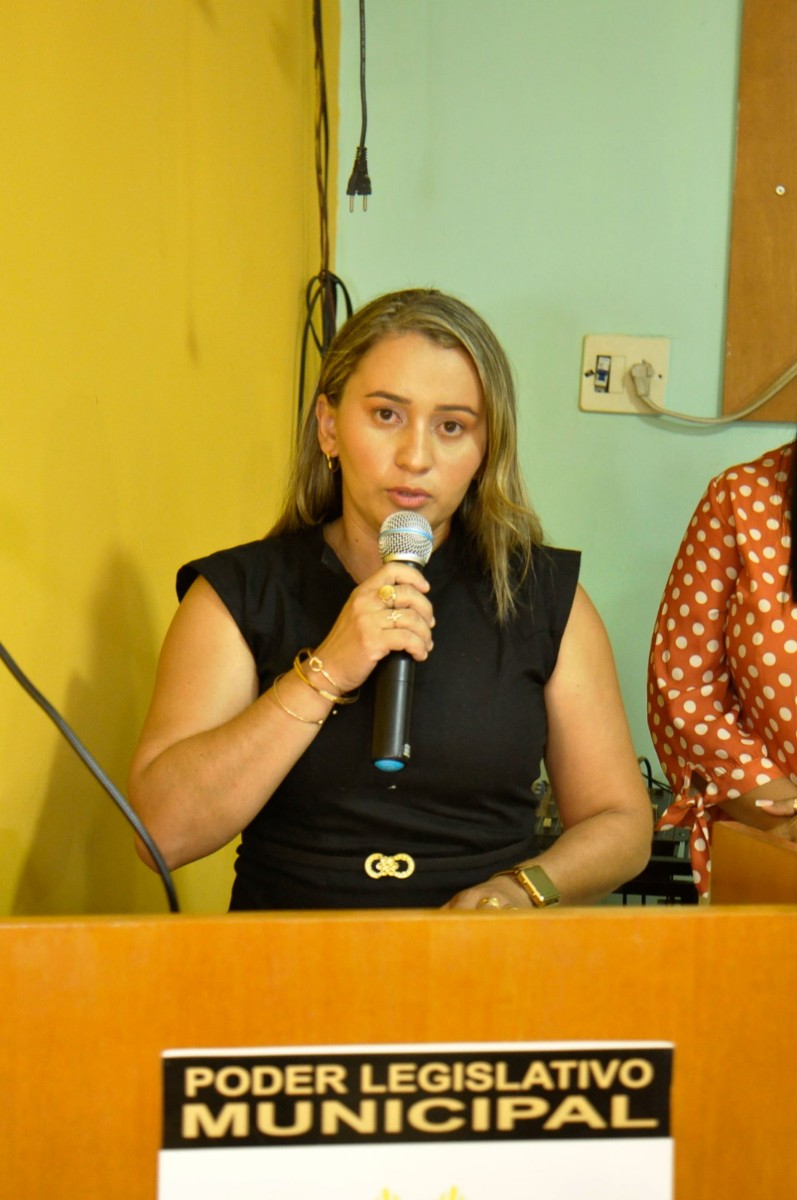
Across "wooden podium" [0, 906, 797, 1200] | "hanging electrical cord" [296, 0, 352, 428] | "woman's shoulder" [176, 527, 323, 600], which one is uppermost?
"hanging electrical cord" [296, 0, 352, 428]

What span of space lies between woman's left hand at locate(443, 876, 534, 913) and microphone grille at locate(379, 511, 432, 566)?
317 mm

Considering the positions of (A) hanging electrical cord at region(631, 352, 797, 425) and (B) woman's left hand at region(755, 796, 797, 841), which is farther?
(A) hanging electrical cord at region(631, 352, 797, 425)

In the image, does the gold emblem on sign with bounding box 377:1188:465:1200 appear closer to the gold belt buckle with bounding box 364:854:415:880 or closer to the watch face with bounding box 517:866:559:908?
the watch face with bounding box 517:866:559:908

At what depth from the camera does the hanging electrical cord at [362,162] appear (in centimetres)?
218

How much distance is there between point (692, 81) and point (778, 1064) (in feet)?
6.98

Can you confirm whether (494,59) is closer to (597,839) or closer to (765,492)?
(765,492)

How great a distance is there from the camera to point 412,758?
4.46 feet

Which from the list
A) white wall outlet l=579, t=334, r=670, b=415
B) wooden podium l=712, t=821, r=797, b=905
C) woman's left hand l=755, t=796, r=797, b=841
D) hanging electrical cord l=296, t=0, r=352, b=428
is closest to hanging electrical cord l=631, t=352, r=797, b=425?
white wall outlet l=579, t=334, r=670, b=415

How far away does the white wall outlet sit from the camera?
247 cm

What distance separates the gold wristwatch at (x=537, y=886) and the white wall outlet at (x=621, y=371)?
1.42 m

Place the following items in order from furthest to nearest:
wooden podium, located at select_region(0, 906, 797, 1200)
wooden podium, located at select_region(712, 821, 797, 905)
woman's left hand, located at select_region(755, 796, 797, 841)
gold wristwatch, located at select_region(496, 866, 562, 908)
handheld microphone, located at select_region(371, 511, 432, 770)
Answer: woman's left hand, located at select_region(755, 796, 797, 841), gold wristwatch, located at select_region(496, 866, 562, 908), handheld microphone, located at select_region(371, 511, 432, 770), wooden podium, located at select_region(712, 821, 797, 905), wooden podium, located at select_region(0, 906, 797, 1200)

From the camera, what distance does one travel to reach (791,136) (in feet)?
7.86

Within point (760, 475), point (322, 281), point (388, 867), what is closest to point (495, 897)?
point (388, 867)

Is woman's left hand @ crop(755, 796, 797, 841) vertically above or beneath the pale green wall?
beneath
